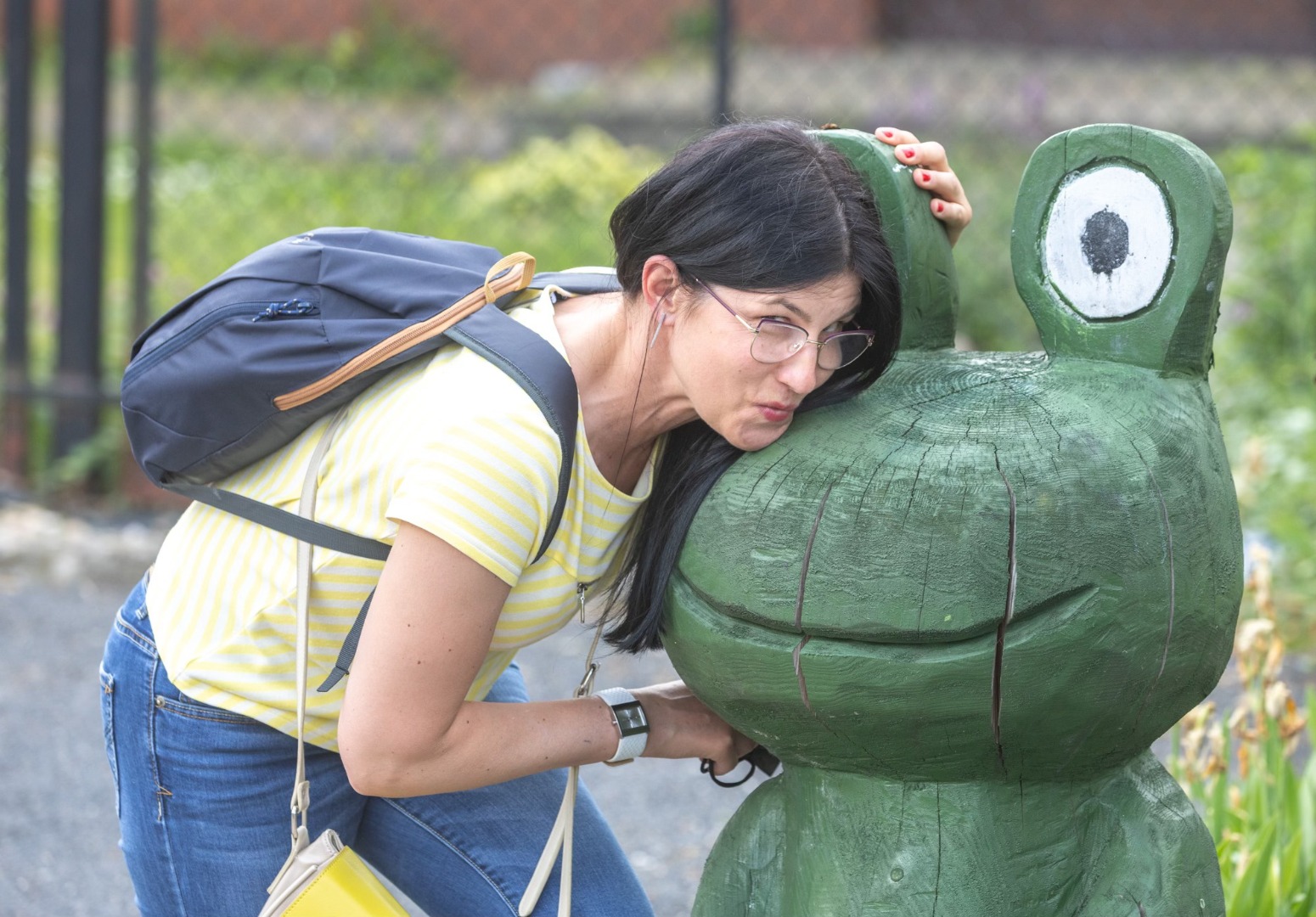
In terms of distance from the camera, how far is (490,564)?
1.49 metres

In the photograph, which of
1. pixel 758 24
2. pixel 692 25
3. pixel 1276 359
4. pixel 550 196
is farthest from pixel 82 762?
pixel 758 24

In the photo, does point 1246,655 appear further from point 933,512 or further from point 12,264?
point 12,264

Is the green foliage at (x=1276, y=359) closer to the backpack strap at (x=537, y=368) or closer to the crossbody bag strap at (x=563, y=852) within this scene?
the crossbody bag strap at (x=563, y=852)

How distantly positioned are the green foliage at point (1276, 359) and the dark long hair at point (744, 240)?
2.86 metres

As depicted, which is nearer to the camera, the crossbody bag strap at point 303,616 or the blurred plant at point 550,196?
the crossbody bag strap at point 303,616

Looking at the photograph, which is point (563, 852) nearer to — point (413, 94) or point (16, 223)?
point (16, 223)

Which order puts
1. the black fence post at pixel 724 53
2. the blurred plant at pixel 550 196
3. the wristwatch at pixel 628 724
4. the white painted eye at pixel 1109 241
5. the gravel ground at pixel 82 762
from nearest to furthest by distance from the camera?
1. the white painted eye at pixel 1109 241
2. the wristwatch at pixel 628 724
3. the gravel ground at pixel 82 762
4. the black fence post at pixel 724 53
5. the blurred plant at pixel 550 196

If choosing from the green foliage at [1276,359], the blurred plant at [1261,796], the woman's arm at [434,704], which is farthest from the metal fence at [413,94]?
the woman's arm at [434,704]

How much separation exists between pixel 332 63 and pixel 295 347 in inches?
442

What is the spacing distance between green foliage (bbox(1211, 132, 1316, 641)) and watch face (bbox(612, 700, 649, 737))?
287cm

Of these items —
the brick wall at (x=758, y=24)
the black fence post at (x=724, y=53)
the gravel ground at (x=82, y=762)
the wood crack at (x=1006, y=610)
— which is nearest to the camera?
the wood crack at (x=1006, y=610)

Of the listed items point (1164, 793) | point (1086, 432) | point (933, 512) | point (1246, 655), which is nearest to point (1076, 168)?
point (1086, 432)

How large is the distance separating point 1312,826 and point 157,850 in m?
1.70

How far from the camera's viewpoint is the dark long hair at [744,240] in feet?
4.94
